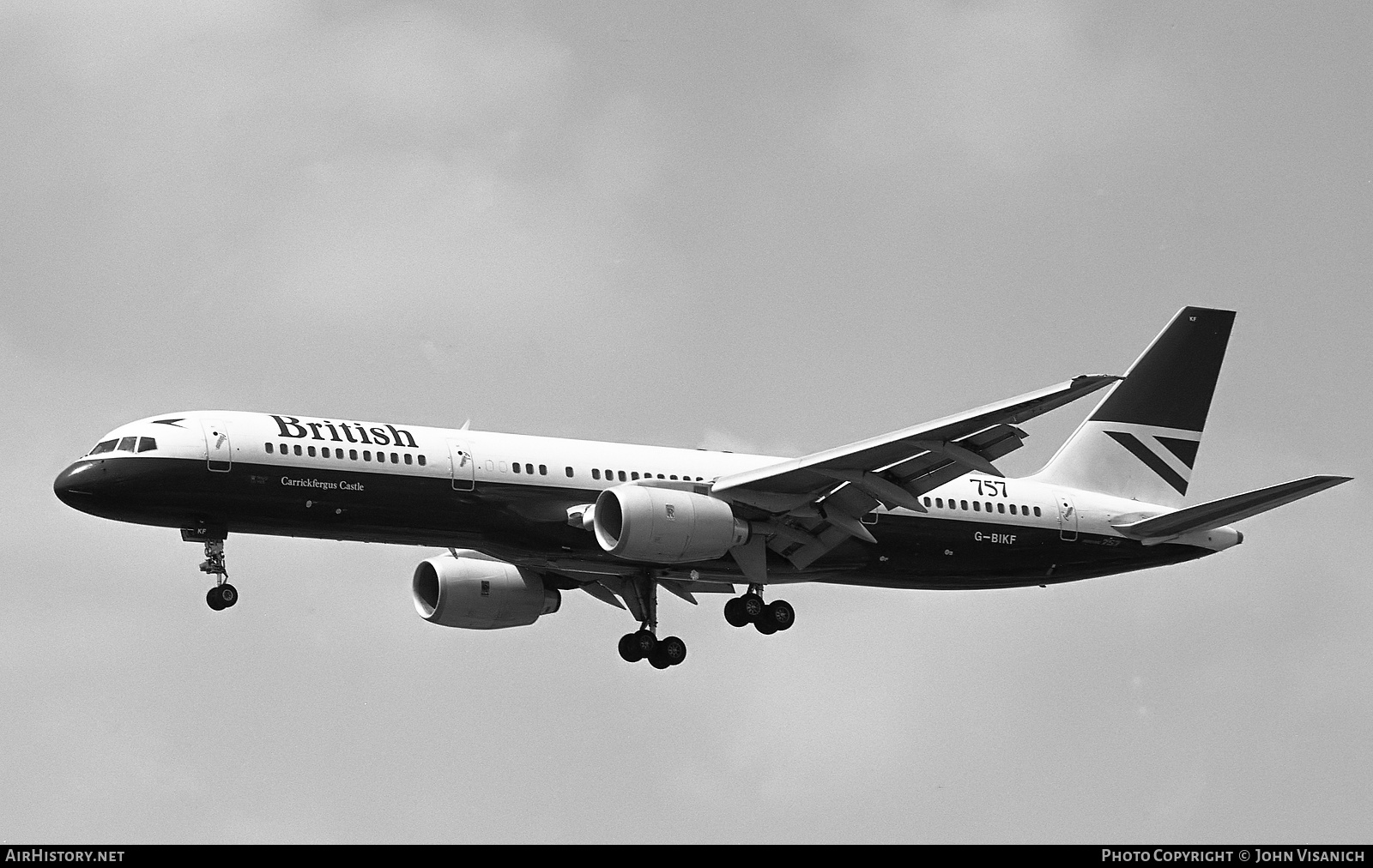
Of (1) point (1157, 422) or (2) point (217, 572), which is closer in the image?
(2) point (217, 572)

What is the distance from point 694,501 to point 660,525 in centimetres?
132

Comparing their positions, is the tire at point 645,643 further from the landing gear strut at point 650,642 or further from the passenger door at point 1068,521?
the passenger door at point 1068,521

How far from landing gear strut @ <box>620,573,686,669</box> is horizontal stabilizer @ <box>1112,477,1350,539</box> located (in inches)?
441

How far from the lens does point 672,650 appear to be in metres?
48.9

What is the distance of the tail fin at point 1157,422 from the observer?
52.7 meters

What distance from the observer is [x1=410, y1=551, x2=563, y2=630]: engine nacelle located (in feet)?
167

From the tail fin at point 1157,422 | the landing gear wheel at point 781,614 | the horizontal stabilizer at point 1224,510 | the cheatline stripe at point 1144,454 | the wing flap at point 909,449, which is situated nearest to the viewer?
the wing flap at point 909,449

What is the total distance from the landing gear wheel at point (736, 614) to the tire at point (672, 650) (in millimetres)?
1541

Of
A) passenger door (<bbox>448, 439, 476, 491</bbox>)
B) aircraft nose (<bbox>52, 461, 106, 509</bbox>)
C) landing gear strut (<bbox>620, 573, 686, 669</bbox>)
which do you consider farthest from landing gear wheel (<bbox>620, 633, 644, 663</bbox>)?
aircraft nose (<bbox>52, 461, 106, 509</bbox>)

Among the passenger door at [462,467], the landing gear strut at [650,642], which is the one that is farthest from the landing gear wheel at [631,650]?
the passenger door at [462,467]

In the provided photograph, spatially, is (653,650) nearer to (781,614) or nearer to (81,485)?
(781,614)

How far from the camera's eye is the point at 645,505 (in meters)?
Result: 43.6

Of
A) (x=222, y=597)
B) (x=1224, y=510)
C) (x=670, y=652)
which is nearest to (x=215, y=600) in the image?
(x=222, y=597)

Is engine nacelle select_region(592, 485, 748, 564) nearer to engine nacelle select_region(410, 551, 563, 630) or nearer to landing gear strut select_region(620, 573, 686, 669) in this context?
landing gear strut select_region(620, 573, 686, 669)
